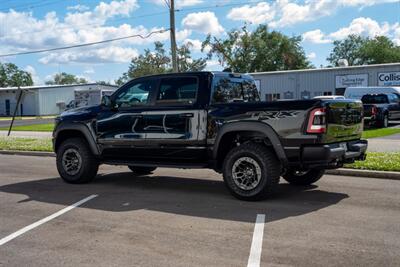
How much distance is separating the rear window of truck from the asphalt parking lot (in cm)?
154

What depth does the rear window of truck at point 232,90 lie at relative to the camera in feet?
25.6

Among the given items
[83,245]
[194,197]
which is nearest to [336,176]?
[194,197]

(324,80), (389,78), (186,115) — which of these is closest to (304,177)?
(186,115)

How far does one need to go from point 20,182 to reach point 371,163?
23.3ft

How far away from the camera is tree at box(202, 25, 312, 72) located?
66500 mm

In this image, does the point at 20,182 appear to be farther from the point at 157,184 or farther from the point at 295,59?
the point at 295,59

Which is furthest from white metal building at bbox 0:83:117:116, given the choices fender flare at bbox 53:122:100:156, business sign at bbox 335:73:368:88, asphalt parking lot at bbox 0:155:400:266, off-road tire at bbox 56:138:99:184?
asphalt parking lot at bbox 0:155:400:266

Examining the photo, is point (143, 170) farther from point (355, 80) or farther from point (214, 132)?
point (355, 80)

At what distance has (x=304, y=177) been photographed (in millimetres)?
8523

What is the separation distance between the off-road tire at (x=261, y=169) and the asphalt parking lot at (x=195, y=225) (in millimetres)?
147

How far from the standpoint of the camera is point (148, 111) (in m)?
8.08

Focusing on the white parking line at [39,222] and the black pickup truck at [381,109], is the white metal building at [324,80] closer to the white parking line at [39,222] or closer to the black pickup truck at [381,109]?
the black pickup truck at [381,109]

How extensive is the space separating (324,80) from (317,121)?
1097 inches

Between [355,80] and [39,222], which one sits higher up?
[355,80]
